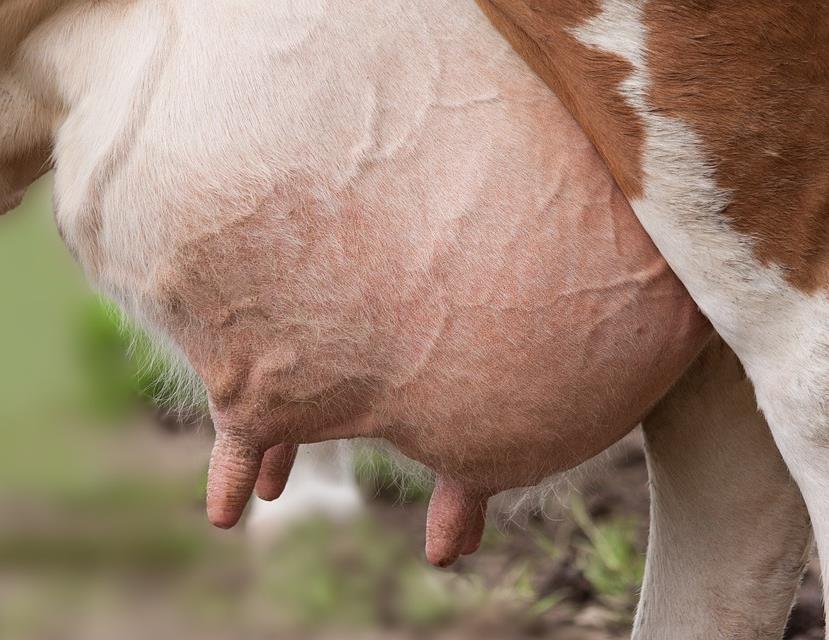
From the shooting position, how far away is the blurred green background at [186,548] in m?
2.21

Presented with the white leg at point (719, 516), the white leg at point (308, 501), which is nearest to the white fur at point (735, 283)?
the white leg at point (719, 516)

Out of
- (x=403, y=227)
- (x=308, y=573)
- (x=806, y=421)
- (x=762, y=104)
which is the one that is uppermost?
(x=762, y=104)

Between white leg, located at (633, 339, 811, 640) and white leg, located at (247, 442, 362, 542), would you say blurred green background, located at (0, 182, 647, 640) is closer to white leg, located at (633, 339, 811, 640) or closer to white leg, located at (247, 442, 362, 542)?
white leg, located at (247, 442, 362, 542)

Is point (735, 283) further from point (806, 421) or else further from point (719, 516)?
point (719, 516)

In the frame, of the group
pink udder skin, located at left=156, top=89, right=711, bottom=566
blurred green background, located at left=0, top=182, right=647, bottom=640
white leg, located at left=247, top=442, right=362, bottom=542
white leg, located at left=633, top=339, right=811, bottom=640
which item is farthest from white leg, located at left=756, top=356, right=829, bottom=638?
white leg, located at left=247, top=442, right=362, bottom=542

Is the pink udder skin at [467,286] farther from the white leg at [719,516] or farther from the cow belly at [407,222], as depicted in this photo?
the white leg at [719,516]

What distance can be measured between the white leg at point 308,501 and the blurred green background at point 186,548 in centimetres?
4

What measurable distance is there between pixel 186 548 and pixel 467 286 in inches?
50.0

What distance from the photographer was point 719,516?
1672 millimetres

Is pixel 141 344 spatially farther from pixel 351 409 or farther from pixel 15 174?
pixel 351 409

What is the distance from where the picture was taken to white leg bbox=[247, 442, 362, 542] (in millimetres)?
2713

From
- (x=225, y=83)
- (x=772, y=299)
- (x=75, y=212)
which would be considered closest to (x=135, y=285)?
(x=75, y=212)

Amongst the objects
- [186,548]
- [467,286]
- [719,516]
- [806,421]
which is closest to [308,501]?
[186,548]

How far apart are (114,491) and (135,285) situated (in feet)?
4.52
